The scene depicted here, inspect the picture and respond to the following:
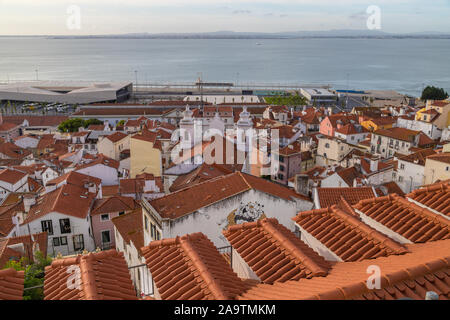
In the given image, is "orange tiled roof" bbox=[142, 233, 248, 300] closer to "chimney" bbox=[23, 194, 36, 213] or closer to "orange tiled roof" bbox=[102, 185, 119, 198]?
"chimney" bbox=[23, 194, 36, 213]

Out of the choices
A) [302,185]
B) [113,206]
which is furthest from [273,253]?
[113,206]

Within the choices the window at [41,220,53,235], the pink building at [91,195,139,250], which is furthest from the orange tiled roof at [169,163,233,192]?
the window at [41,220,53,235]

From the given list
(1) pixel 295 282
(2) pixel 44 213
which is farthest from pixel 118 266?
(2) pixel 44 213

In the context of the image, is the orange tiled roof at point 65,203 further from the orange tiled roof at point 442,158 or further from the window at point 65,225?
the orange tiled roof at point 442,158

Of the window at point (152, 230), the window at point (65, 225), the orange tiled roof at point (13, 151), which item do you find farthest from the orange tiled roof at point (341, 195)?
the orange tiled roof at point (13, 151)

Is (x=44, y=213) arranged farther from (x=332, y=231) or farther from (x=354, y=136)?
(x=354, y=136)
